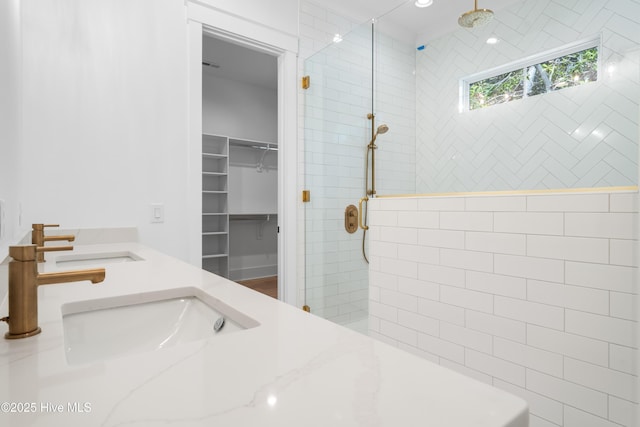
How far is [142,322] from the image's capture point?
81 cm

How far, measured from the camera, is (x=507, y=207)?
1.47 metres

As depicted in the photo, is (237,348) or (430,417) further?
(237,348)

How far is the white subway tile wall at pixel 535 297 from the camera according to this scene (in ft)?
3.89

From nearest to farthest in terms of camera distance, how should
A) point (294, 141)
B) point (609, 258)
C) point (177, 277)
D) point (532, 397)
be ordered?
1. point (177, 277)
2. point (609, 258)
3. point (532, 397)
4. point (294, 141)

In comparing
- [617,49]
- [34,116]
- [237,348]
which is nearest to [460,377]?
[237,348]

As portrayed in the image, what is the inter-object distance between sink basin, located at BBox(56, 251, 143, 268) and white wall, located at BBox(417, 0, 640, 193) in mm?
1800

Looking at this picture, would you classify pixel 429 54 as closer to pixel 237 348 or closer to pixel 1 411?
pixel 237 348

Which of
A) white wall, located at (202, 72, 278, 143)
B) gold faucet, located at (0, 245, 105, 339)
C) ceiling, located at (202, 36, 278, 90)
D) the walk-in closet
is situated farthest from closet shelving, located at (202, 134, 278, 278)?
gold faucet, located at (0, 245, 105, 339)

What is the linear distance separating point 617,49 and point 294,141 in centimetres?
192

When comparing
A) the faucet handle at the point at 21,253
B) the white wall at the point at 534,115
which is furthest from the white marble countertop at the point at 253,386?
the white wall at the point at 534,115

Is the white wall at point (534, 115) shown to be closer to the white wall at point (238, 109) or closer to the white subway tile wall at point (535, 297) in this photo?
the white subway tile wall at point (535, 297)

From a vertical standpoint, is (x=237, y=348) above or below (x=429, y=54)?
below

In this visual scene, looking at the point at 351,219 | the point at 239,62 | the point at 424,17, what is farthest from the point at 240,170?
the point at 424,17

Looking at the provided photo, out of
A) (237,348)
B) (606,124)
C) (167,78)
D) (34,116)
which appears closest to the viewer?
(237,348)
